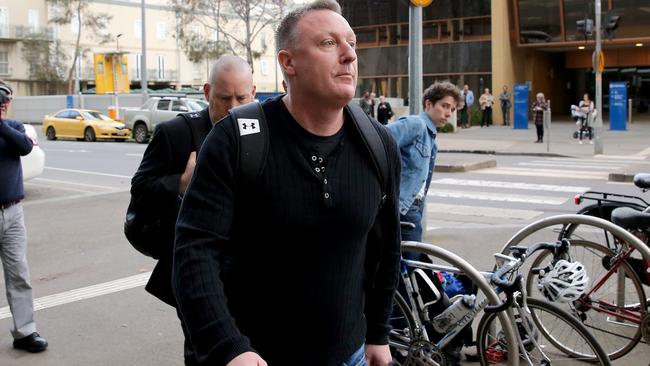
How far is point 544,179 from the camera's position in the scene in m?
15.9

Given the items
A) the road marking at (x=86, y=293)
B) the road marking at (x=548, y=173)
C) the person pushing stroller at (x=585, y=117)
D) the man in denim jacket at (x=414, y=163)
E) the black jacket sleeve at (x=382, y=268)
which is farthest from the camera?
the person pushing stroller at (x=585, y=117)

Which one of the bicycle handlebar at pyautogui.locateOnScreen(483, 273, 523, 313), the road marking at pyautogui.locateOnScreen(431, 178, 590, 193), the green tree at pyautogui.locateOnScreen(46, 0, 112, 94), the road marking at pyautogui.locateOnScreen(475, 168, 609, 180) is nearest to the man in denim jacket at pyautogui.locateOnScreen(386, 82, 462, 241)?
Result: the bicycle handlebar at pyautogui.locateOnScreen(483, 273, 523, 313)

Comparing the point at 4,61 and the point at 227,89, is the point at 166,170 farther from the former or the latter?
the point at 4,61

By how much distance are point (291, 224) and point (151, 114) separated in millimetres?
29127

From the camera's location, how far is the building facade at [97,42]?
6078 cm

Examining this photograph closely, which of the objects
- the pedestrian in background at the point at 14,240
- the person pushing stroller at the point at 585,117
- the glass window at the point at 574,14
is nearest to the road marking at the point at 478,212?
the pedestrian in background at the point at 14,240

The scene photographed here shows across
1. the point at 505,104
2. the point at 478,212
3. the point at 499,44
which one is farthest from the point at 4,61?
the point at 478,212

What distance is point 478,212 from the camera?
11.9m

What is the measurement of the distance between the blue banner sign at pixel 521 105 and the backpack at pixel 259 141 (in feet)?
101

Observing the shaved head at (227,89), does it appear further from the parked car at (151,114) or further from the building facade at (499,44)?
the building facade at (499,44)

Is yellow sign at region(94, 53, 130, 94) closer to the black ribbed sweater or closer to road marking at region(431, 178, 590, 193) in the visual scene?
road marking at region(431, 178, 590, 193)

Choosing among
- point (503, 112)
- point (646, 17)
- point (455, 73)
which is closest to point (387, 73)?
point (455, 73)

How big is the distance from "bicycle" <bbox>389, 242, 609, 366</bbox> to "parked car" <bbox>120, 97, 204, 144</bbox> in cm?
2631

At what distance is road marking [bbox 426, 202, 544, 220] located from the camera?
1145cm
